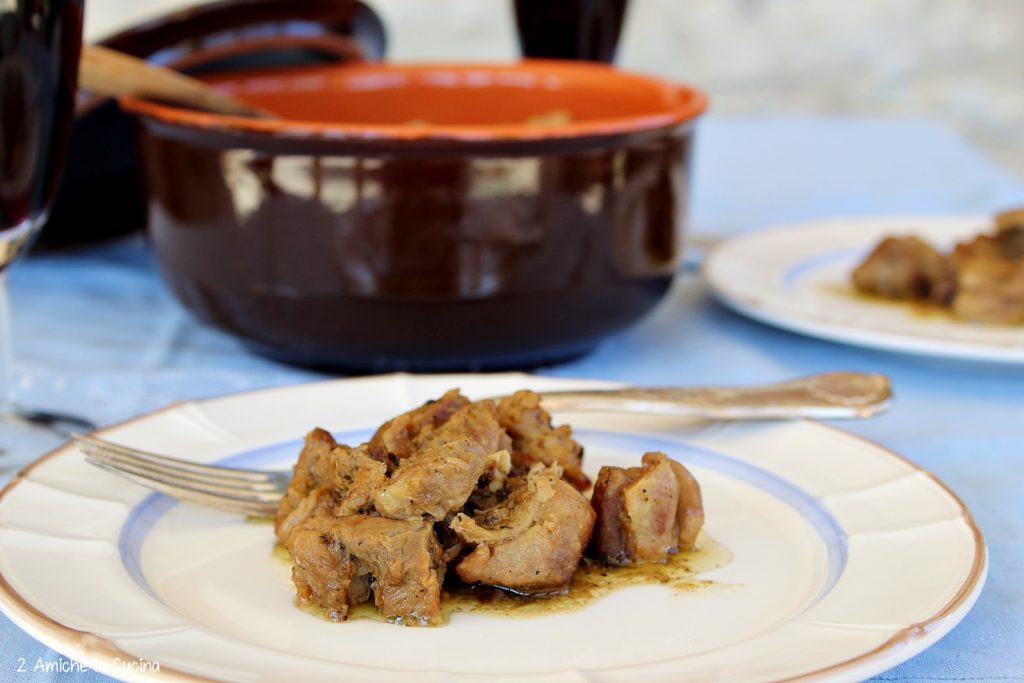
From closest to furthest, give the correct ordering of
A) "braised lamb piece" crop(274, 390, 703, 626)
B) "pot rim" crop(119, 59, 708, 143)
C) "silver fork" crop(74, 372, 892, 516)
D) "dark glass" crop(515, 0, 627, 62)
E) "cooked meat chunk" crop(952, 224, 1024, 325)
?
"braised lamb piece" crop(274, 390, 703, 626), "silver fork" crop(74, 372, 892, 516), "pot rim" crop(119, 59, 708, 143), "cooked meat chunk" crop(952, 224, 1024, 325), "dark glass" crop(515, 0, 627, 62)

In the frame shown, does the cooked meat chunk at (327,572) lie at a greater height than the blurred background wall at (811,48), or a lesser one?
greater

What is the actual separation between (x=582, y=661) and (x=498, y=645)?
50 mm

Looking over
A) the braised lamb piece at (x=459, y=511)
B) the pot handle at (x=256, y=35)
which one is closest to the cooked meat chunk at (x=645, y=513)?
the braised lamb piece at (x=459, y=511)

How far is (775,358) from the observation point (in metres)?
1.41

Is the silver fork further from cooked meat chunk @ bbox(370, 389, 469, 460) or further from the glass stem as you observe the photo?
the glass stem

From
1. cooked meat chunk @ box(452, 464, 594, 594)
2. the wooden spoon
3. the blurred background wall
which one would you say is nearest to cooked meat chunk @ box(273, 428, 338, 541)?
cooked meat chunk @ box(452, 464, 594, 594)

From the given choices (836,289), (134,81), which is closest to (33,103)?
(134,81)

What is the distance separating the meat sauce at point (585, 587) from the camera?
77 centimetres

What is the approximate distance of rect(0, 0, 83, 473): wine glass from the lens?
983mm

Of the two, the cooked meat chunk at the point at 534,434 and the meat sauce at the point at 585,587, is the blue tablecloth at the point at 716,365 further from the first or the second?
the cooked meat chunk at the point at 534,434

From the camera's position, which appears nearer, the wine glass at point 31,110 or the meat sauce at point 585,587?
the meat sauce at point 585,587

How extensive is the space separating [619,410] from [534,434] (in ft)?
0.52

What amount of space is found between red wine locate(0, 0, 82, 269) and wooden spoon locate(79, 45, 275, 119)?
0.53 ft

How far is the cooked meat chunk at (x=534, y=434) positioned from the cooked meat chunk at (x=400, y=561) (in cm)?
13
